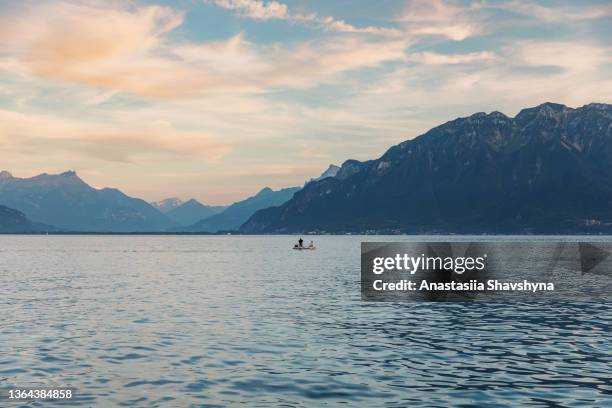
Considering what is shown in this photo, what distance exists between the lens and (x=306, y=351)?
3925 centimetres

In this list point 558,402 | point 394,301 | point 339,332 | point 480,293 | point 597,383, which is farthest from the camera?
point 480,293

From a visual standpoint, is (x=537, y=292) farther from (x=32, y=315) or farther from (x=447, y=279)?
(x=32, y=315)

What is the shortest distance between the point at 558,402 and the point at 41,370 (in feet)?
80.4

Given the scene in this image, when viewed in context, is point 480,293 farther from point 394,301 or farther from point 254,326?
point 254,326

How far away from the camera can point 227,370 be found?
34094 mm

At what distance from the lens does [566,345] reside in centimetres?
4147

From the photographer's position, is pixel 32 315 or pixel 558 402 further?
pixel 32 315

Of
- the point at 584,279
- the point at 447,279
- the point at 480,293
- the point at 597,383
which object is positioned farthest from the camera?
the point at 447,279

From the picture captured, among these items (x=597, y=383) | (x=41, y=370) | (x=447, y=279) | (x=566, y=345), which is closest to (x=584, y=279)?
(x=447, y=279)

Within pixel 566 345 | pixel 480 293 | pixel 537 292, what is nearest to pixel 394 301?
pixel 480 293

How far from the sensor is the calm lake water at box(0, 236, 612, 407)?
29.3 meters

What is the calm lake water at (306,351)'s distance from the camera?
96.2 ft

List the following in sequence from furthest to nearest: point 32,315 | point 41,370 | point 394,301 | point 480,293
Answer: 1. point 480,293
2. point 394,301
3. point 32,315
4. point 41,370

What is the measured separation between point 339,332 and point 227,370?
1399 cm
